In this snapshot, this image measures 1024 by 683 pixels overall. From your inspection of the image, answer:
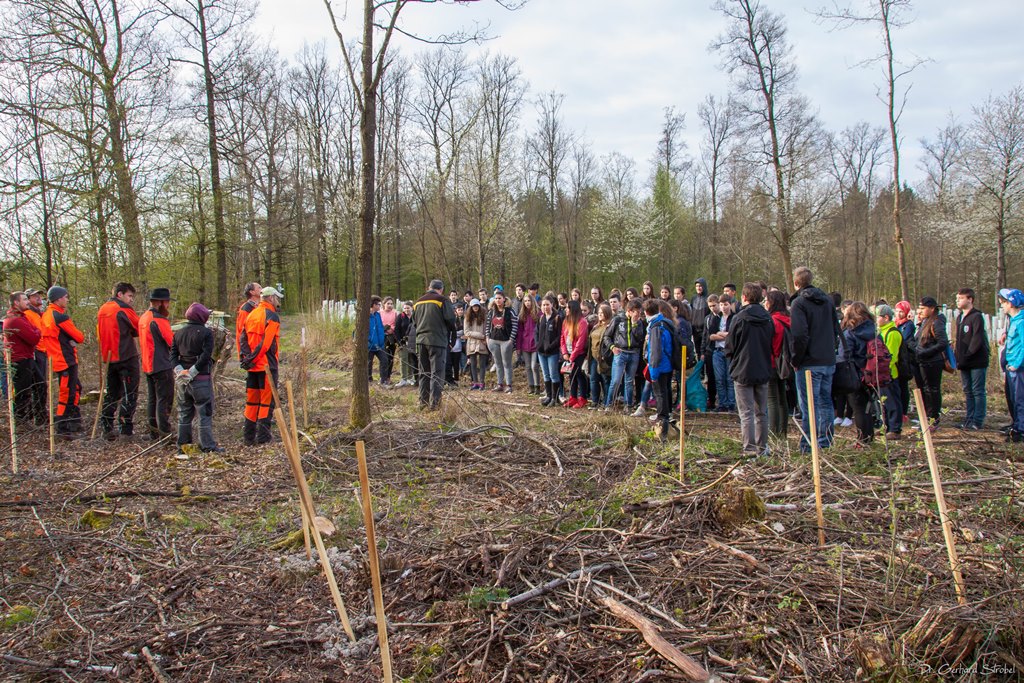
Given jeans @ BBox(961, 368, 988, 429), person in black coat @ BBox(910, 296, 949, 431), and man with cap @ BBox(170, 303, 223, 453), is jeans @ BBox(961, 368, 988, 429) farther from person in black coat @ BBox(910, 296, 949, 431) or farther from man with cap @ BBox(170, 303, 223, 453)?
man with cap @ BBox(170, 303, 223, 453)

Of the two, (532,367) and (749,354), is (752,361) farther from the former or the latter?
(532,367)

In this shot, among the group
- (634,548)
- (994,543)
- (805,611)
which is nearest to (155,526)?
(634,548)

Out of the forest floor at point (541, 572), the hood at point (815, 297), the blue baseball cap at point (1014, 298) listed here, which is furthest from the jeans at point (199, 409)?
the blue baseball cap at point (1014, 298)

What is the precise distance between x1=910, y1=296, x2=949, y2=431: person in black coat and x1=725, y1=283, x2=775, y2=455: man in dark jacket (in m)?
3.40

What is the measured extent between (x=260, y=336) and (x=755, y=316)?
5688 mm

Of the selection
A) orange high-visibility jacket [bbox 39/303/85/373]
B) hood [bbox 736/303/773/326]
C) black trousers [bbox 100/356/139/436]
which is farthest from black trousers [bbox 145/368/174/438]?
hood [bbox 736/303/773/326]

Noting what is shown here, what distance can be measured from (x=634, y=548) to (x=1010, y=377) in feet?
20.9

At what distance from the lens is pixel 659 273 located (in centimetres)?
3731

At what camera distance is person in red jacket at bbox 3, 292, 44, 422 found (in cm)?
828

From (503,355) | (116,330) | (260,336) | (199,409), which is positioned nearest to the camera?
A: (199,409)

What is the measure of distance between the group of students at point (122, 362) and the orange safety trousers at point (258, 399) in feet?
1.67

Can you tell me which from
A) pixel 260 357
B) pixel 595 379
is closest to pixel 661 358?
pixel 595 379

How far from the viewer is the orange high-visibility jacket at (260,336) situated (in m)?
7.39

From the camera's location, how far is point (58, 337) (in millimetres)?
7992
